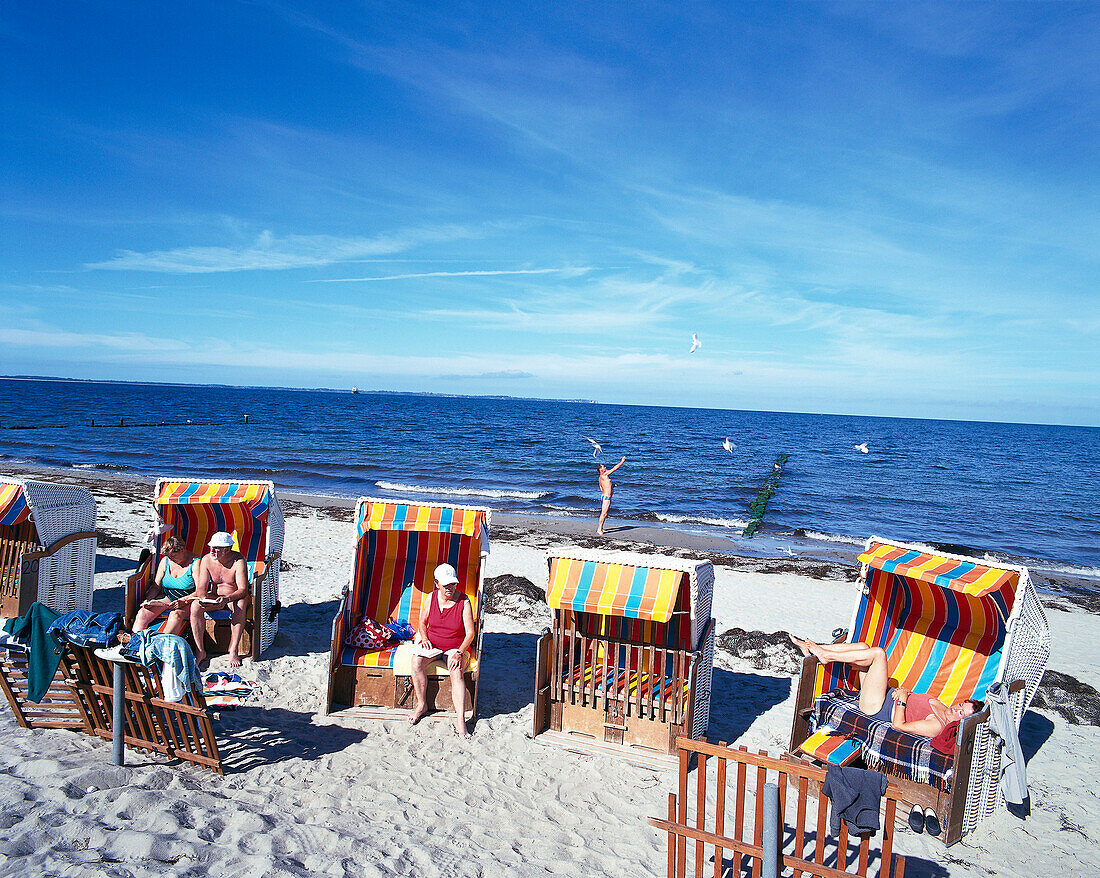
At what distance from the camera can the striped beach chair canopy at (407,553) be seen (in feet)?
23.0

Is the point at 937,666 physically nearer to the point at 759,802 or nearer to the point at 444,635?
the point at 759,802

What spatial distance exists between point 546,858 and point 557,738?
1.81 m

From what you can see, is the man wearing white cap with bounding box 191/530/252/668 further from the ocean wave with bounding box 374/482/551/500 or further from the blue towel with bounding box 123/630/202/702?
the ocean wave with bounding box 374/482/551/500

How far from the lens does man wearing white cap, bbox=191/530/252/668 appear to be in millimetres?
7383

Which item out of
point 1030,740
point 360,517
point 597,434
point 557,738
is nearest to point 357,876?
point 557,738

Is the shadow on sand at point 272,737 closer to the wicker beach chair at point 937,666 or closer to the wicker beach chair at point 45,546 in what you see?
the wicker beach chair at point 45,546

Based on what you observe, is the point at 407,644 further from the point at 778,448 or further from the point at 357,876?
the point at 778,448

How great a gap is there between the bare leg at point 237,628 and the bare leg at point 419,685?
2.18 m

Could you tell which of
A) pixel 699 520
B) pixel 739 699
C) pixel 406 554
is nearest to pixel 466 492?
pixel 699 520

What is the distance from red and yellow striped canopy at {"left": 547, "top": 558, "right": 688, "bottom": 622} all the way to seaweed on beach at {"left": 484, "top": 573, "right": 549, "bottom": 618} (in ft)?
14.8

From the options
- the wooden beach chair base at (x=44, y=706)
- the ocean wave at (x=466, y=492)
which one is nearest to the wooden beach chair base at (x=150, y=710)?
the wooden beach chair base at (x=44, y=706)

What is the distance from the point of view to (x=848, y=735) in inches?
228

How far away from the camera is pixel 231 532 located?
8812 mm

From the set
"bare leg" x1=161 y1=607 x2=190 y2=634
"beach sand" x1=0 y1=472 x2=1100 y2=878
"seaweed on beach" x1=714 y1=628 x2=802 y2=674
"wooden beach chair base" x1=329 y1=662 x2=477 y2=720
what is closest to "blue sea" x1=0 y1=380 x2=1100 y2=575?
"seaweed on beach" x1=714 y1=628 x2=802 y2=674
